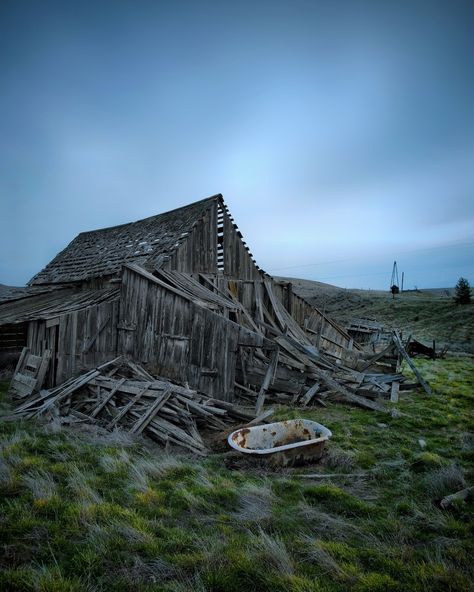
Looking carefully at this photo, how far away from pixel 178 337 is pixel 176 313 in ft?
2.58

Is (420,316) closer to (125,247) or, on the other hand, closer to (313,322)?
(313,322)

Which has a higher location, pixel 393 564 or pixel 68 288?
pixel 68 288

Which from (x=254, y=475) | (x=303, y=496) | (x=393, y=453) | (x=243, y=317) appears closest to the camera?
(x=303, y=496)

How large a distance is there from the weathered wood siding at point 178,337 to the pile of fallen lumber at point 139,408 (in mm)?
1042

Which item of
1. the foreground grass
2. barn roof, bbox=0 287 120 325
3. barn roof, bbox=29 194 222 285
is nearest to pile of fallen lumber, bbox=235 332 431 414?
the foreground grass

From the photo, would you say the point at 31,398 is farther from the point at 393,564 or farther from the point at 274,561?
the point at 393,564

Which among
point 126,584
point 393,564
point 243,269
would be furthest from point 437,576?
point 243,269

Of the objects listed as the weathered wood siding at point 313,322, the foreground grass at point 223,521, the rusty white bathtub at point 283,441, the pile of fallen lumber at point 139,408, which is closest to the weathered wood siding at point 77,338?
the pile of fallen lumber at point 139,408

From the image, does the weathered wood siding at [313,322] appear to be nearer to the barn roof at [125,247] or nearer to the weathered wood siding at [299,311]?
the weathered wood siding at [299,311]

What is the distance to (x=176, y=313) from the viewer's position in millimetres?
10977

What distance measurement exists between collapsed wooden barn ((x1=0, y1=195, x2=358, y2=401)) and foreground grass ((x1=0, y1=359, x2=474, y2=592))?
149 inches

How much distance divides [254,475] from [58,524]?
310cm

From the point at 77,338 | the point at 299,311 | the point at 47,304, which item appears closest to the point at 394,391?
the point at 299,311

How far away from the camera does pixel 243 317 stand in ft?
43.9
